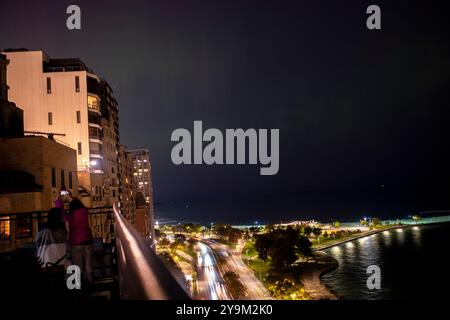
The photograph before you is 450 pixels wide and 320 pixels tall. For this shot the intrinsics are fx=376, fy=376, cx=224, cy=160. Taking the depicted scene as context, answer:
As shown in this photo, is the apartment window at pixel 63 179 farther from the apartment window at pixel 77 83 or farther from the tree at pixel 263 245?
the tree at pixel 263 245

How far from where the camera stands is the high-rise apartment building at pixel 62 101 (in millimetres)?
38000

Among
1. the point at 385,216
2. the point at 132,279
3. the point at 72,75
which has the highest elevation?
the point at 72,75

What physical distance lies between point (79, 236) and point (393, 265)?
251ft

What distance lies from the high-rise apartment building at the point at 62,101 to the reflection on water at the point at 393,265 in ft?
117

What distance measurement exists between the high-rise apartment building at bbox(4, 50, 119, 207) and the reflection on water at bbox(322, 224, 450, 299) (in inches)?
1403

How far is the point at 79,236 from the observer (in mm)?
6492

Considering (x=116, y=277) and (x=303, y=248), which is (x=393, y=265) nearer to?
(x=303, y=248)

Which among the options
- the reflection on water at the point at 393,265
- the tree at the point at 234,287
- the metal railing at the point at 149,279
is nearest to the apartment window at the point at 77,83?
the tree at the point at 234,287

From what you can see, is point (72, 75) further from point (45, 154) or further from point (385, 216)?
point (385, 216)
